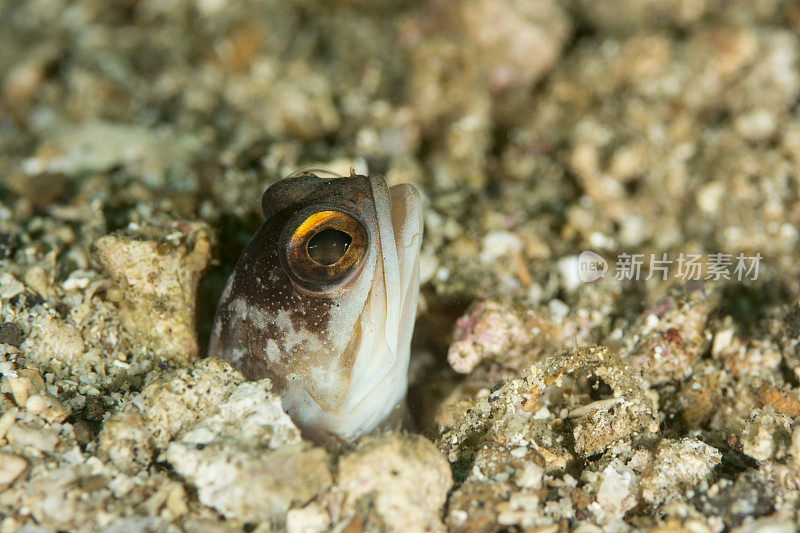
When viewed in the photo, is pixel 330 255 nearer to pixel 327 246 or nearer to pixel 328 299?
pixel 327 246

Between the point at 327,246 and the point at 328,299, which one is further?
the point at 328,299

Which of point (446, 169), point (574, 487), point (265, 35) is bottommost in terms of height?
point (574, 487)

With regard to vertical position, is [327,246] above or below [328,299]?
above

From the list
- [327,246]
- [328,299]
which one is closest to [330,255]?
[327,246]

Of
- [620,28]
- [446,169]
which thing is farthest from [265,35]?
[620,28]

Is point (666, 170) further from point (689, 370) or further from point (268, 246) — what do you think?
point (268, 246)
